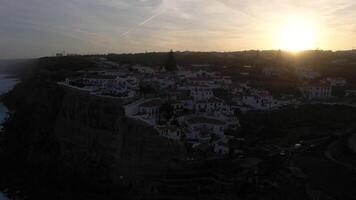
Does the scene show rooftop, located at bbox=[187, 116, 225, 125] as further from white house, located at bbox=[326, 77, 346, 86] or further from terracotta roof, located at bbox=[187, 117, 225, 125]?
white house, located at bbox=[326, 77, 346, 86]

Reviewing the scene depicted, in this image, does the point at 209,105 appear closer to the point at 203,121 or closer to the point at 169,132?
the point at 203,121

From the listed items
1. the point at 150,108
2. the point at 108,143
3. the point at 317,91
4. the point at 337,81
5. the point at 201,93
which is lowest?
the point at 108,143

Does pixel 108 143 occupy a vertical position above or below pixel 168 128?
below

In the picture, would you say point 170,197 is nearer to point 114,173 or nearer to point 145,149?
point 145,149

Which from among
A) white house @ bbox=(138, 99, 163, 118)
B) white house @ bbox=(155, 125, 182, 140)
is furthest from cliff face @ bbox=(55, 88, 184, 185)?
white house @ bbox=(138, 99, 163, 118)

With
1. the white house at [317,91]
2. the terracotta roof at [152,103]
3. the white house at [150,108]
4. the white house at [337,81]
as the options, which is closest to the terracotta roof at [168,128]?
the white house at [150,108]

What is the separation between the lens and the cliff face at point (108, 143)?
22.8 m

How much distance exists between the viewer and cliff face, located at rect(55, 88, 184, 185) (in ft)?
74.7

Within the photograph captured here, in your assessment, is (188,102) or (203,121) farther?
(188,102)

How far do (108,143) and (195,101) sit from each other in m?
8.44

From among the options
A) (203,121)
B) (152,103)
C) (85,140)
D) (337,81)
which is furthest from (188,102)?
(337,81)

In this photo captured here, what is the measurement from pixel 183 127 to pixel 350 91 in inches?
837

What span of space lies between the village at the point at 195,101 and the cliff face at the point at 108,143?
0.63 meters

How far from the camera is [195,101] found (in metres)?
33.0
